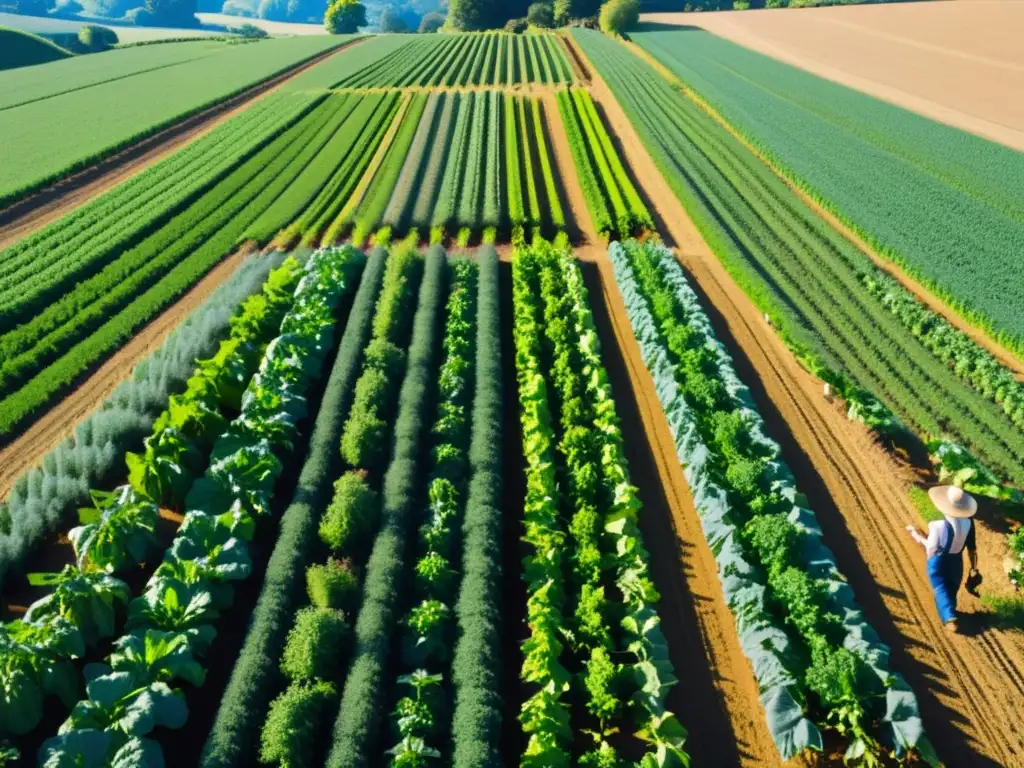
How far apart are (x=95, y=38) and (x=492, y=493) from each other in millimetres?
93622

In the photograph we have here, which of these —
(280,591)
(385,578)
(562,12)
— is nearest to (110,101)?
(280,591)

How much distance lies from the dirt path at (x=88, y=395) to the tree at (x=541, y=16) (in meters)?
71.6

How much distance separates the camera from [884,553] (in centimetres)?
1212

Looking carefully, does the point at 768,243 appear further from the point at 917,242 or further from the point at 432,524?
the point at 432,524

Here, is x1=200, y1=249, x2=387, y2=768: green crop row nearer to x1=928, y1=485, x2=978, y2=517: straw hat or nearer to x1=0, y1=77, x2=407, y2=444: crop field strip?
x1=0, y1=77, x2=407, y2=444: crop field strip

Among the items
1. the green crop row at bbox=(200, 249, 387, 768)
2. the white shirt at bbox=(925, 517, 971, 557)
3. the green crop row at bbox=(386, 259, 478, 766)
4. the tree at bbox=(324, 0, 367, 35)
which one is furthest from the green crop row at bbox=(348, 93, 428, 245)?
the tree at bbox=(324, 0, 367, 35)

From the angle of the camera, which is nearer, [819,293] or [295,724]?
[295,724]

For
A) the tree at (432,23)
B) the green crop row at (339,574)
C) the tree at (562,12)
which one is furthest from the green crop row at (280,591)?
the tree at (432,23)

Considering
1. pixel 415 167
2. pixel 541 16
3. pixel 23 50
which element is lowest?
pixel 415 167

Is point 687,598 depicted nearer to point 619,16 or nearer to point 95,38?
point 619,16

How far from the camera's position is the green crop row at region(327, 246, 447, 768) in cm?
880

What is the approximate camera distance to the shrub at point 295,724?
8.47 meters

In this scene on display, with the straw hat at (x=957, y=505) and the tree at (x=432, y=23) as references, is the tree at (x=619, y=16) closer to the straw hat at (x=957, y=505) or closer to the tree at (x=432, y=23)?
the tree at (x=432, y=23)

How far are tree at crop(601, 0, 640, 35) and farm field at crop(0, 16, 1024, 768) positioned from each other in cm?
5255
